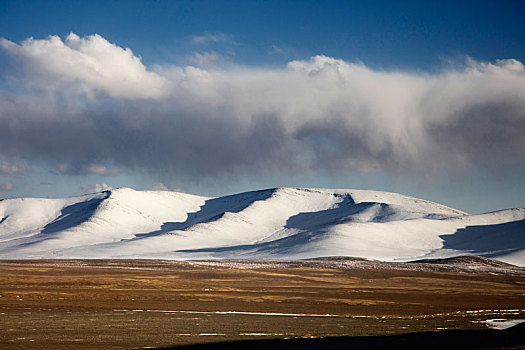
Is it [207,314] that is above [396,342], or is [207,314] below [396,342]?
above

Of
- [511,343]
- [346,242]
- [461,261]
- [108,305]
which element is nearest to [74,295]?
[108,305]

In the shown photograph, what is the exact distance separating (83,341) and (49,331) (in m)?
4.00

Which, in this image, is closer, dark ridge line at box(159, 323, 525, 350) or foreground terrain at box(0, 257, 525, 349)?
dark ridge line at box(159, 323, 525, 350)

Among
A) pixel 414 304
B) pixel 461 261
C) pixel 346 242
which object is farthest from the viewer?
pixel 346 242

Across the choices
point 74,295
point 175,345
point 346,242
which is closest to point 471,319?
point 175,345

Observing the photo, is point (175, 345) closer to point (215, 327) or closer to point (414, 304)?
point (215, 327)

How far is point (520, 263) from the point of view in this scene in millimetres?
162750

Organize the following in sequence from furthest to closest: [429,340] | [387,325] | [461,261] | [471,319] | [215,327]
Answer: [461,261] < [471,319] < [387,325] < [215,327] < [429,340]

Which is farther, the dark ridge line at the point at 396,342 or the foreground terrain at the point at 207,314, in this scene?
the foreground terrain at the point at 207,314

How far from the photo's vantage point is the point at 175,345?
2806 cm

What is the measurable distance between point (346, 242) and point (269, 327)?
165119mm

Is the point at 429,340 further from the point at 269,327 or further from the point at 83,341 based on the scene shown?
the point at 83,341

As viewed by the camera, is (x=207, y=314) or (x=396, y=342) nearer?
(x=396, y=342)

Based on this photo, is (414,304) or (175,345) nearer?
(175,345)
